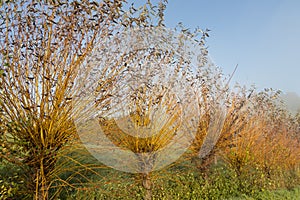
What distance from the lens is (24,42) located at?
237 centimetres

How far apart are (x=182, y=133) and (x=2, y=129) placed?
9.07 ft

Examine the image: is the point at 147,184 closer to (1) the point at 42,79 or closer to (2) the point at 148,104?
(2) the point at 148,104

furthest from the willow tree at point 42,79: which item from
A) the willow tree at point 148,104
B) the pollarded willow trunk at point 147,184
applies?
the pollarded willow trunk at point 147,184

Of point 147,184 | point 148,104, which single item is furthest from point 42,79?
point 147,184

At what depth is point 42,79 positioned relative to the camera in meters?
2.33

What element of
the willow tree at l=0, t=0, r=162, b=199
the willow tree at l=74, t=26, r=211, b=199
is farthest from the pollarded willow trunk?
the willow tree at l=0, t=0, r=162, b=199

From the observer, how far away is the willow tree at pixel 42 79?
229 cm

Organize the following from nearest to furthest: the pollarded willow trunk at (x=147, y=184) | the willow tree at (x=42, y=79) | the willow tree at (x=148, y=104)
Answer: the willow tree at (x=42, y=79) < the willow tree at (x=148, y=104) < the pollarded willow trunk at (x=147, y=184)

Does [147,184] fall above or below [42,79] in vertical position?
below

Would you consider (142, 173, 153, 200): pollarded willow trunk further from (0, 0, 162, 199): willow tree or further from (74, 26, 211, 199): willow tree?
(0, 0, 162, 199): willow tree

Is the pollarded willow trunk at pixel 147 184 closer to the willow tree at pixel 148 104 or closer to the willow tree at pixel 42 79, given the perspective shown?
the willow tree at pixel 148 104

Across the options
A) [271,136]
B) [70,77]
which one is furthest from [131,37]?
[271,136]

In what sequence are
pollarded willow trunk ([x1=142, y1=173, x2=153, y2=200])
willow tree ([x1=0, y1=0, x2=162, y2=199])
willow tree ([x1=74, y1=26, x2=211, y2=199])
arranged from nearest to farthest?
A: 1. willow tree ([x1=0, y1=0, x2=162, y2=199])
2. willow tree ([x1=74, y1=26, x2=211, y2=199])
3. pollarded willow trunk ([x1=142, y1=173, x2=153, y2=200])

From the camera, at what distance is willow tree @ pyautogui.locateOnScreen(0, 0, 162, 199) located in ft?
7.50
